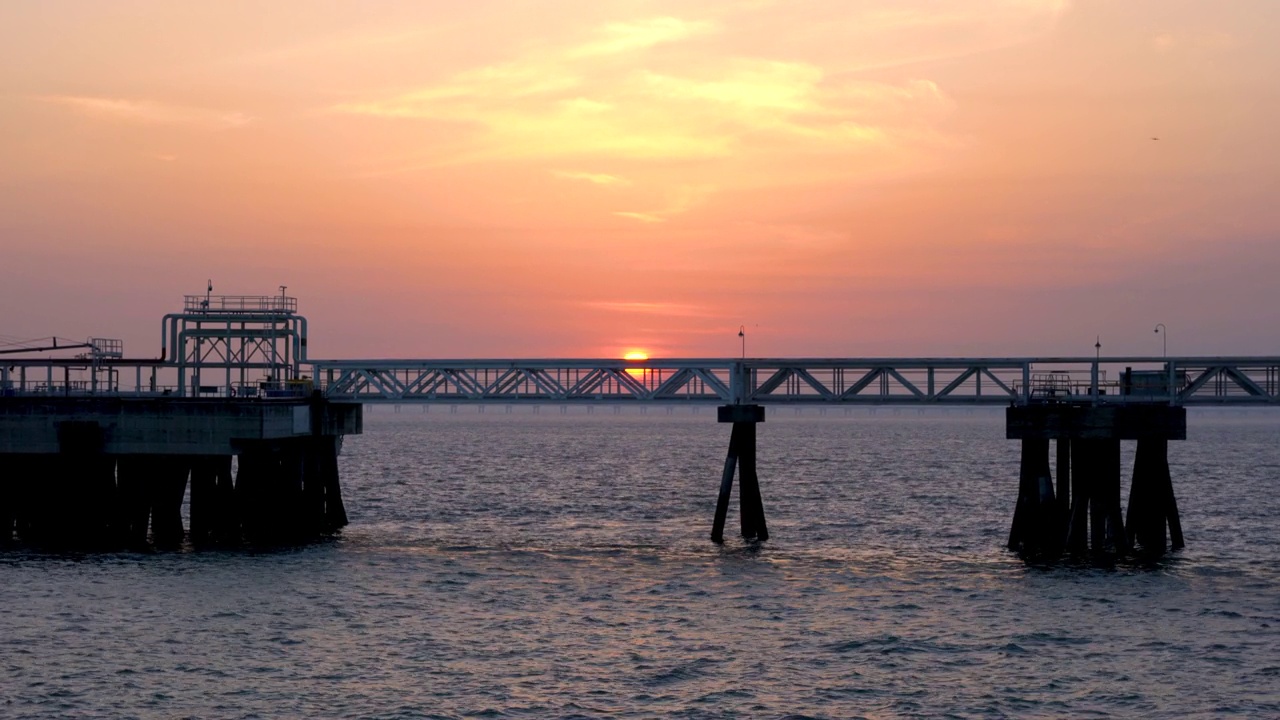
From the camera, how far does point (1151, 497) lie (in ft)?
160

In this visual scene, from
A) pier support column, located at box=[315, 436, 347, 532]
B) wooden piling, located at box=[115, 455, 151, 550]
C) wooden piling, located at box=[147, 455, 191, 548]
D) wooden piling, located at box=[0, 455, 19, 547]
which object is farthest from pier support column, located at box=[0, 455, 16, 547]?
pier support column, located at box=[315, 436, 347, 532]

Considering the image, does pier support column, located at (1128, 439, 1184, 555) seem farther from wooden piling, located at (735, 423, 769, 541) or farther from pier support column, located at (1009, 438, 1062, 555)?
wooden piling, located at (735, 423, 769, 541)

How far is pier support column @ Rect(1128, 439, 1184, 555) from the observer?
158ft

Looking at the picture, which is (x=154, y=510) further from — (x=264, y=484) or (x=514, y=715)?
(x=514, y=715)

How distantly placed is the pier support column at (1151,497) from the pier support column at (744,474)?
13926 mm

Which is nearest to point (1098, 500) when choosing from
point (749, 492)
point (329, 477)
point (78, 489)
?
point (749, 492)

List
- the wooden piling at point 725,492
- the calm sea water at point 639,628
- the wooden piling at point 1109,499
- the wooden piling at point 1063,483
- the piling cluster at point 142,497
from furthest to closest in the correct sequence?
the piling cluster at point 142,497, the wooden piling at point 725,492, the wooden piling at point 1063,483, the wooden piling at point 1109,499, the calm sea water at point 639,628

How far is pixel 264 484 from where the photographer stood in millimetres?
52812

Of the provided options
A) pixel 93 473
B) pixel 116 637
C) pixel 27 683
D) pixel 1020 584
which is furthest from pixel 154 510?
pixel 1020 584

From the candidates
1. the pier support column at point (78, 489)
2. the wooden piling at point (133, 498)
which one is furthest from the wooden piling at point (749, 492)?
the pier support column at point (78, 489)

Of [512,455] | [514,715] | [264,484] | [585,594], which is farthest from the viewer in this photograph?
[512,455]

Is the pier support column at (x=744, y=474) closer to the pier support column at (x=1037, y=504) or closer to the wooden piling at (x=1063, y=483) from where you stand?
the pier support column at (x=1037, y=504)

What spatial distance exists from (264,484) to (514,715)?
2781cm

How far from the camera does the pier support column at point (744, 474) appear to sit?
5116 cm
